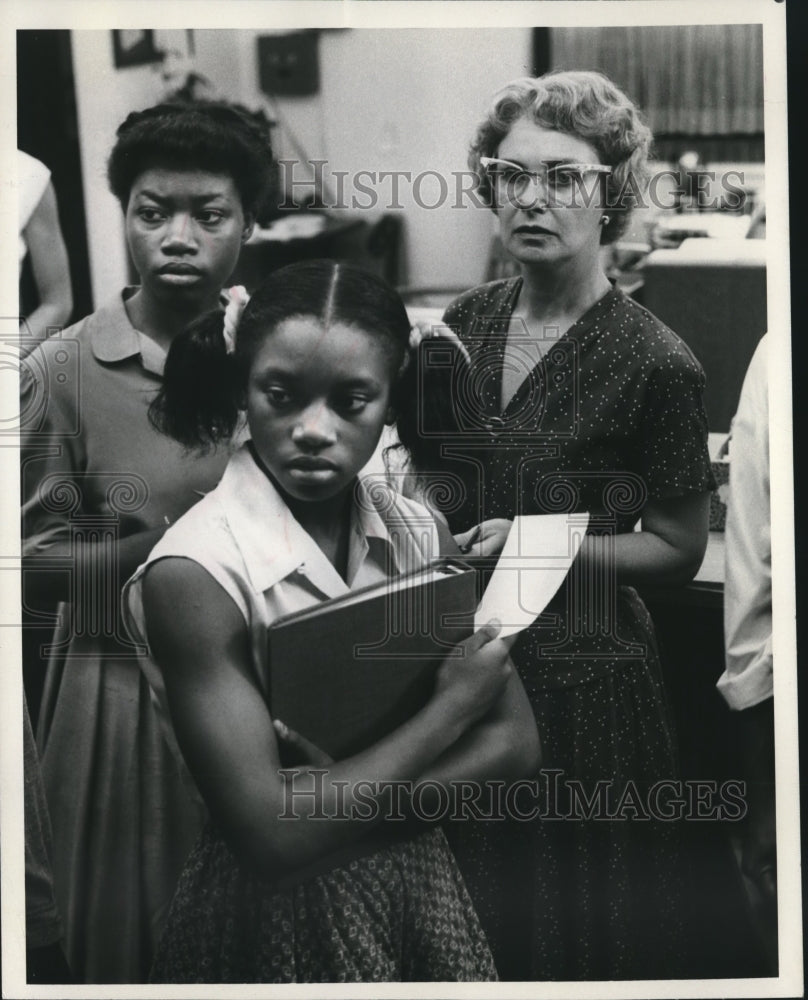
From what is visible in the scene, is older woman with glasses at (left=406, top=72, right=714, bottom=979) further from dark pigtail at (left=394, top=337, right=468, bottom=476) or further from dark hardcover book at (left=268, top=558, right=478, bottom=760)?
dark hardcover book at (left=268, top=558, right=478, bottom=760)

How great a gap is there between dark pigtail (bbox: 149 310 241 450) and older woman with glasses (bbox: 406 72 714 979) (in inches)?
15.0

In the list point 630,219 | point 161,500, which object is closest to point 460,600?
point 161,500

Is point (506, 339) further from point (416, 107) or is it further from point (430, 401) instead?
point (416, 107)

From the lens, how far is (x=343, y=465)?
246 cm

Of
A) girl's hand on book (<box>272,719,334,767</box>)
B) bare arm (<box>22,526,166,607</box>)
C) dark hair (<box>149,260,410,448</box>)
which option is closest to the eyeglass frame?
dark hair (<box>149,260,410,448</box>)

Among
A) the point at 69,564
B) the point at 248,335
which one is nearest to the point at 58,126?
the point at 248,335

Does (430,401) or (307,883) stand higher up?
(430,401)

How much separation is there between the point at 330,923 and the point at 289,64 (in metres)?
1.72

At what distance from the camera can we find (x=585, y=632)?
2529mm

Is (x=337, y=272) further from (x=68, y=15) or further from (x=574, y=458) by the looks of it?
(x=68, y=15)

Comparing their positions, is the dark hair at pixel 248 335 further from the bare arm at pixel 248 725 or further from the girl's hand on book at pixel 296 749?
the girl's hand on book at pixel 296 749

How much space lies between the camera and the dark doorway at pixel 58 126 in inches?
98.3

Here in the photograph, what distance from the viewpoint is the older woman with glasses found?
2.49m

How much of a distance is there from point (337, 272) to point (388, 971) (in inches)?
55.5
